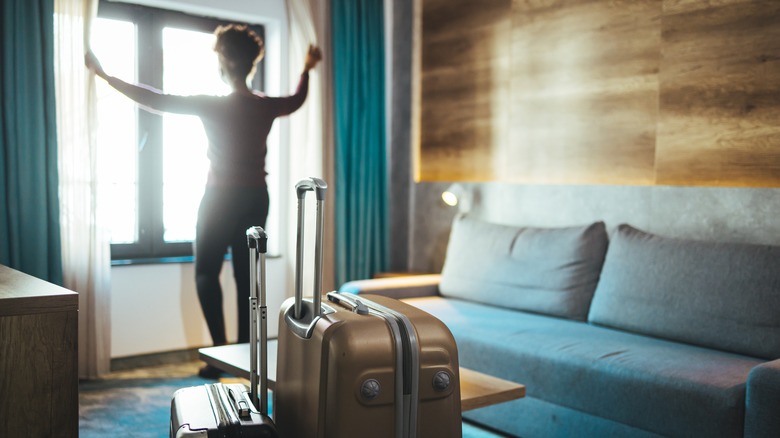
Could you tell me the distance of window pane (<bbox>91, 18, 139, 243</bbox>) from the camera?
3.87 metres

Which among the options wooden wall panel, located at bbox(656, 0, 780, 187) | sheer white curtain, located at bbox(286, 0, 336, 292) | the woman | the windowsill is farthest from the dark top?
wooden wall panel, located at bbox(656, 0, 780, 187)

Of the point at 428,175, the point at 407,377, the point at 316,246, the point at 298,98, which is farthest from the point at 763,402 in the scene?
the point at 428,175

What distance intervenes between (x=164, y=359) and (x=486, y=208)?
1.87 m

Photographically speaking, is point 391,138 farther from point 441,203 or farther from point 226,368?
point 226,368

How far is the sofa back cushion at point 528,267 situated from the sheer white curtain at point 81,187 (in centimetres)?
165

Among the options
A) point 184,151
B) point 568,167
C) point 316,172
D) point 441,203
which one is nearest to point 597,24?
point 568,167

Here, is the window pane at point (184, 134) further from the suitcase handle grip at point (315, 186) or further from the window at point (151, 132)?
the suitcase handle grip at point (315, 186)

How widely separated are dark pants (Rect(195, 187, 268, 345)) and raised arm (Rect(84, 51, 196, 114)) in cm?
38

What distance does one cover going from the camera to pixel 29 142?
3404mm

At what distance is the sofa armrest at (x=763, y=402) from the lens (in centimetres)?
206

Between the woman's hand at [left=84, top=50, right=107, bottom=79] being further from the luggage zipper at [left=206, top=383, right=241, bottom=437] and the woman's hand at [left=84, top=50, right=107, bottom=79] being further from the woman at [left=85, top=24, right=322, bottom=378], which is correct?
→ the luggage zipper at [left=206, top=383, right=241, bottom=437]

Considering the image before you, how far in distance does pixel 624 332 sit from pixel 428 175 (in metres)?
1.84

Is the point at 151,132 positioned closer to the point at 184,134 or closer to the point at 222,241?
the point at 184,134

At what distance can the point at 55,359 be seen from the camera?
1778 mm
